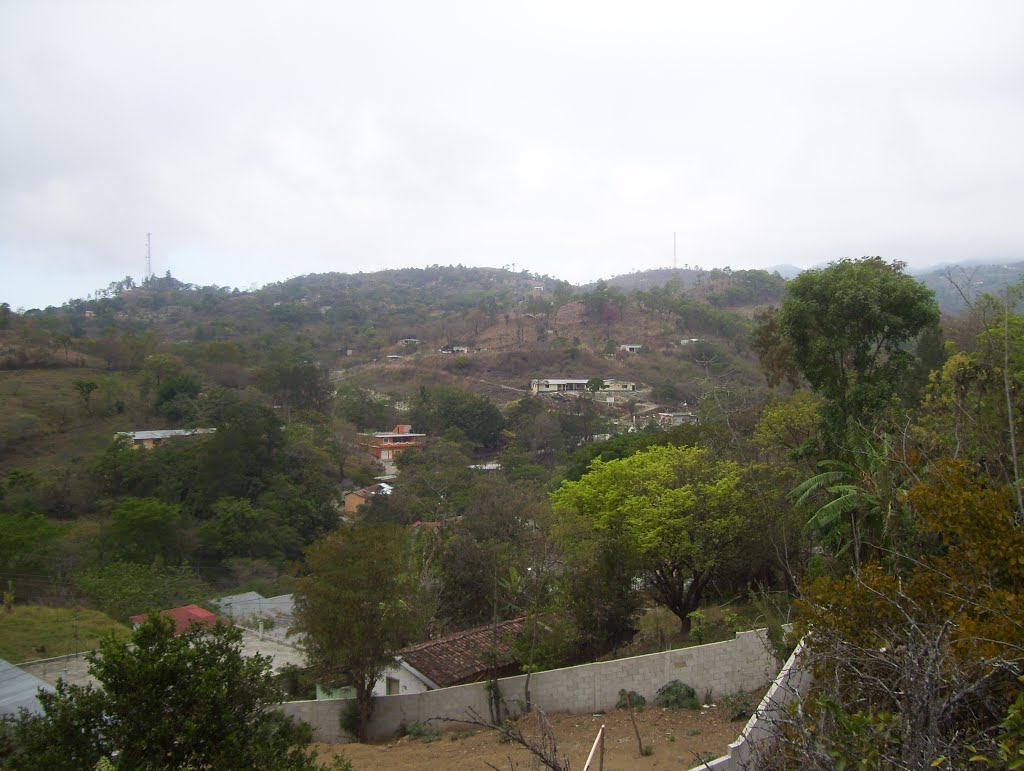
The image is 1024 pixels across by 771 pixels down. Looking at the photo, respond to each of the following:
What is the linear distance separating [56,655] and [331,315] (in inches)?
2907

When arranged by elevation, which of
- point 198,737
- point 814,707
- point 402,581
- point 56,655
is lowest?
point 56,655

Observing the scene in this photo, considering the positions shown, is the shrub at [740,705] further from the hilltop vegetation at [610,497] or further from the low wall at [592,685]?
the hilltop vegetation at [610,497]

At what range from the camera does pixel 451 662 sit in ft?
40.2

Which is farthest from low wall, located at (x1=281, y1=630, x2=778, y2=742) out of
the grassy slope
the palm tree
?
the grassy slope

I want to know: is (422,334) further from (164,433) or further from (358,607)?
(358,607)

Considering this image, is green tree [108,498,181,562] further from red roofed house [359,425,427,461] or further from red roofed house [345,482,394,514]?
red roofed house [359,425,427,461]

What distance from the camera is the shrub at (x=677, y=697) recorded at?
9.48 m

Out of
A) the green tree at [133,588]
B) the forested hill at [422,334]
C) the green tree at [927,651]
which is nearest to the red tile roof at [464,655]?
the green tree at [927,651]

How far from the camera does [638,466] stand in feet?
47.0

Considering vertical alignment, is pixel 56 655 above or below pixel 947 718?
below

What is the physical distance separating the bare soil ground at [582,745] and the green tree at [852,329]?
565 centimetres

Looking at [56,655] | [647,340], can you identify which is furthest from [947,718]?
[647,340]

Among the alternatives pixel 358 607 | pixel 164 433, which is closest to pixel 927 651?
pixel 358 607

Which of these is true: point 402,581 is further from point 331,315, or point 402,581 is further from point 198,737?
point 331,315
